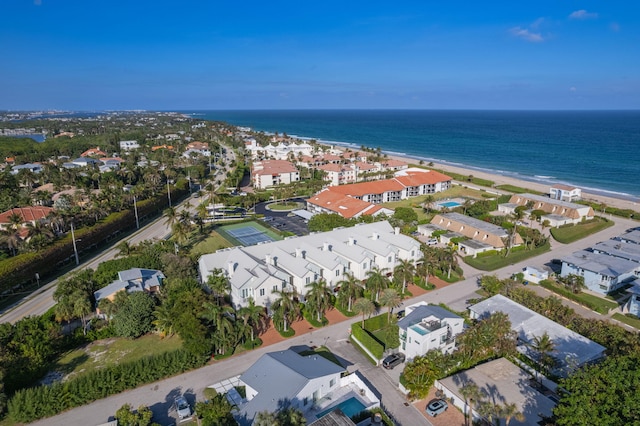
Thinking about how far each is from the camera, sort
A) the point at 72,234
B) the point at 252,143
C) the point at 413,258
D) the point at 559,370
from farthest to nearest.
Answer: the point at 252,143 < the point at 72,234 < the point at 413,258 < the point at 559,370

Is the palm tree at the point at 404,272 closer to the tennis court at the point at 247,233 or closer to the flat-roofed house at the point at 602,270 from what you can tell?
the flat-roofed house at the point at 602,270

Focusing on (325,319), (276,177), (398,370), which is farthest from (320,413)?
(276,177)

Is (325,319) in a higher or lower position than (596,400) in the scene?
lower

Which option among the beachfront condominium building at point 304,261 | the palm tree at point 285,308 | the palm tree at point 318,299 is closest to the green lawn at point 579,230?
the beachfront condominium building at point 304,261

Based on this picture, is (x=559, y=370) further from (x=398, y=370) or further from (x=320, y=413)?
(x=320, y=413)

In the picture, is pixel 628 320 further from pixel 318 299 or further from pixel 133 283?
pixel 133 283
